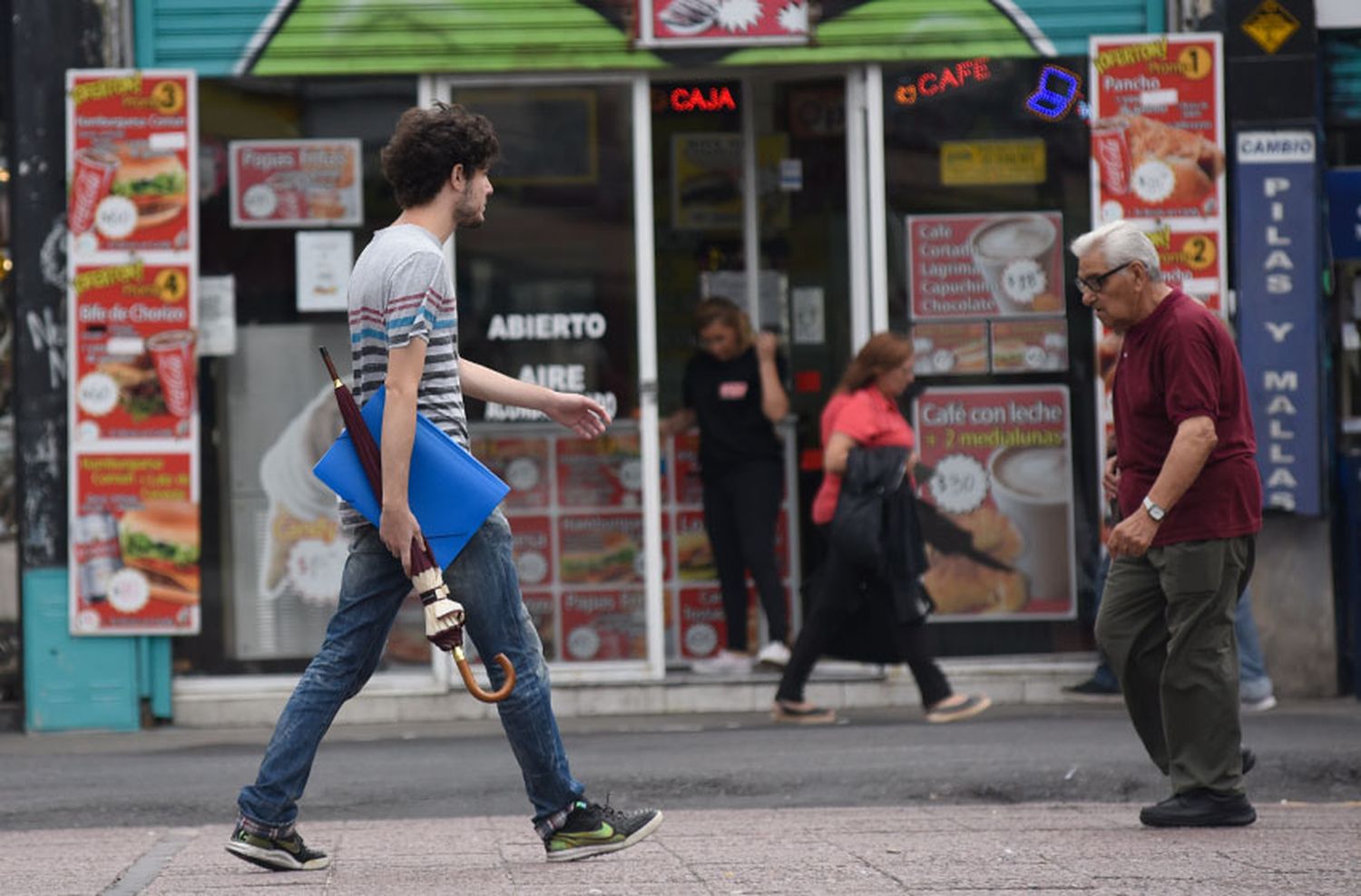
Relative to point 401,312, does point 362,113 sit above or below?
above

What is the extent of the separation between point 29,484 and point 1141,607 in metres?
5.44

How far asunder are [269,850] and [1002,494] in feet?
18.1

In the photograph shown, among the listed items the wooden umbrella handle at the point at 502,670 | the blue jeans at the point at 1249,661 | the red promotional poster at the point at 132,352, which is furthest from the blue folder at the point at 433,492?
the blue jeans at the point at 1249,661

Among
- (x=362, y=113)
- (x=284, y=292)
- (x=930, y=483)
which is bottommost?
(x=930, y=483)

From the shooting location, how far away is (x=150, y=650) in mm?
9836

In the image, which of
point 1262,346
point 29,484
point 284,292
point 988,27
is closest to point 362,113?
point 284,292

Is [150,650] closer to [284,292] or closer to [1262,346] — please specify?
[284,292]

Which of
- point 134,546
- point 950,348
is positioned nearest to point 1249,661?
point 950,348

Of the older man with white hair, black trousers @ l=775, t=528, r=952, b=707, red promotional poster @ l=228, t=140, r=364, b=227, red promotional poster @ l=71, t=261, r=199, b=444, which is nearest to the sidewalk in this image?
the older man with white hair

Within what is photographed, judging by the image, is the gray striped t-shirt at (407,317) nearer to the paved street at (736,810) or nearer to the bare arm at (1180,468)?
the paved street at (736,810)

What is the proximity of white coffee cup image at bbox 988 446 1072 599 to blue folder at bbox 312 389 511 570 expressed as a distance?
5224 mm

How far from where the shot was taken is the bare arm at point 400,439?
512cm

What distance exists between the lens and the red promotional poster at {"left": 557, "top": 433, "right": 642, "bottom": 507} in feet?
33.9

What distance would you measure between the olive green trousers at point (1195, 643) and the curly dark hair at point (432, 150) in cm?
231
